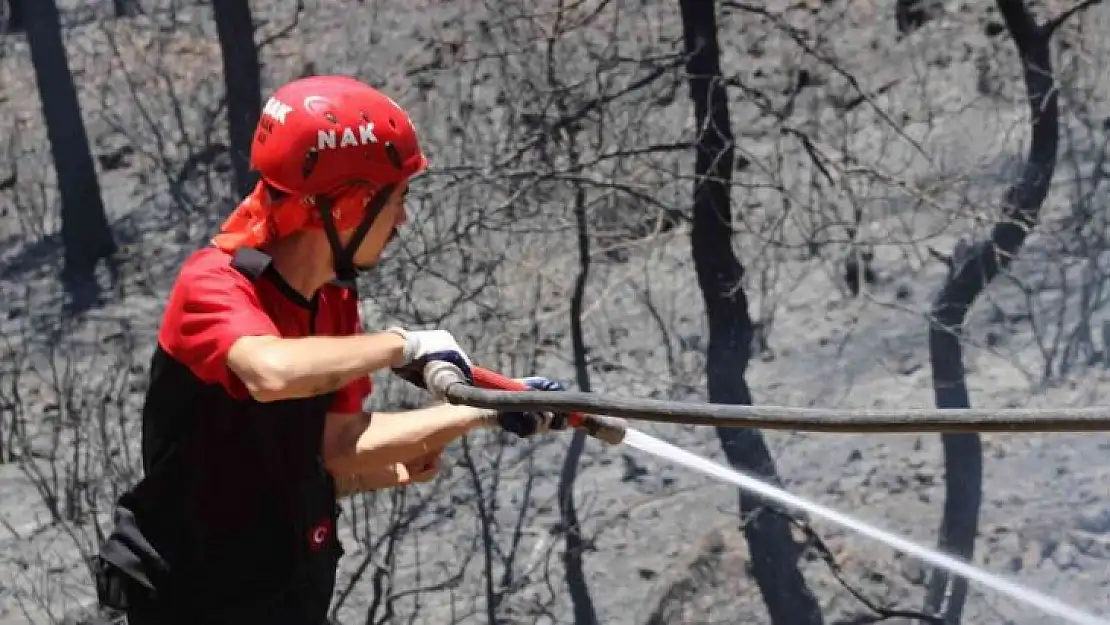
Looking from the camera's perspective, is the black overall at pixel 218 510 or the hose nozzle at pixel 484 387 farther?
the black overall at pixel 218 510

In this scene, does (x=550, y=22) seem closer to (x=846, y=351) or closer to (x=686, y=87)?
(x=686, y=87)

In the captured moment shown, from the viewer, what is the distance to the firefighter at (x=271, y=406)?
2.90 m

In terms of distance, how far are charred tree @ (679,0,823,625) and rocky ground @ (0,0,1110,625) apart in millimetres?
135

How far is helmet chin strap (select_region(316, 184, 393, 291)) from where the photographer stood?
2965mm

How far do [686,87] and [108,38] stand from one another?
10.7 ft

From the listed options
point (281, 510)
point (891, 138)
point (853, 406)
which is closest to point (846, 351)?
point (853, 406)

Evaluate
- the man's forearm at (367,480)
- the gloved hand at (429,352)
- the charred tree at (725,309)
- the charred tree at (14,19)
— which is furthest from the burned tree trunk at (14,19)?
the gloved hand at (429,352)

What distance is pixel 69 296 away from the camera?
25.9 ft

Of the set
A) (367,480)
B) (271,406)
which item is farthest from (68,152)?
(271,406)

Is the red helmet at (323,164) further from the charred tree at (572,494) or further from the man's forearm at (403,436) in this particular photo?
the charred tree at (572,494)

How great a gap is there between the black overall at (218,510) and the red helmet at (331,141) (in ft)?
0.59

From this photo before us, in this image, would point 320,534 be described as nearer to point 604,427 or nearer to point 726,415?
point 604,427

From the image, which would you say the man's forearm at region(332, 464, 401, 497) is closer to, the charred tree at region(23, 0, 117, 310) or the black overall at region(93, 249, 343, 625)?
the black overall at region(93, 249, 343, 625)

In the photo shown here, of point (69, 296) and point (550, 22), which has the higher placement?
point (550, 22)
